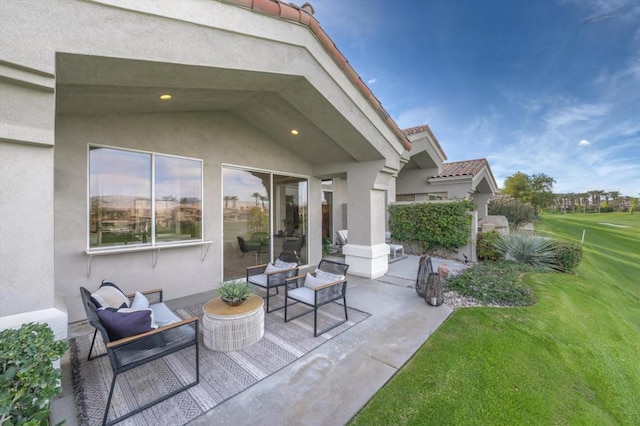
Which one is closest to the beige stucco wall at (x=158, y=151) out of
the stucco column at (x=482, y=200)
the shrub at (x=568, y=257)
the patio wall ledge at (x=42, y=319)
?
the patio wall ledge at (x=42, y=319)

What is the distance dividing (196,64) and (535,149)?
1490 inches

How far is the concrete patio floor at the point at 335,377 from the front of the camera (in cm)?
240

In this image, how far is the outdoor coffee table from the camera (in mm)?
3422

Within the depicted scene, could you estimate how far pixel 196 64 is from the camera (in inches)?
126

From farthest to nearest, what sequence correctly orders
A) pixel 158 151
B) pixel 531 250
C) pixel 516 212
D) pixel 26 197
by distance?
pixel 516 212
pixel 531 250
pixel 158 151
pixel 26 197

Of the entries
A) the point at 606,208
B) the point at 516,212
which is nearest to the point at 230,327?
the point at 516,212

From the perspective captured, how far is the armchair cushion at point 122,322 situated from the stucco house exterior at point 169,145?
395 millimetres

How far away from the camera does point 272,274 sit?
494 cm

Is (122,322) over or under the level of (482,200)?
under

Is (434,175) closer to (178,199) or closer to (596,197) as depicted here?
(178,199)

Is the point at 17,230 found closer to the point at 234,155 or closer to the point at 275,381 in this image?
the point at 275,381

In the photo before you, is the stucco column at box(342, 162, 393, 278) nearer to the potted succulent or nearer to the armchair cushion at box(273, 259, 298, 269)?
the armchair cushion at box(273, 259, 298, 269)

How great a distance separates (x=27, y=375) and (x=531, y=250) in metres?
10.7

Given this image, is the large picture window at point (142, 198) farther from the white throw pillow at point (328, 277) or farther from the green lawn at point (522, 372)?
the green lawn at point (522, 372)
